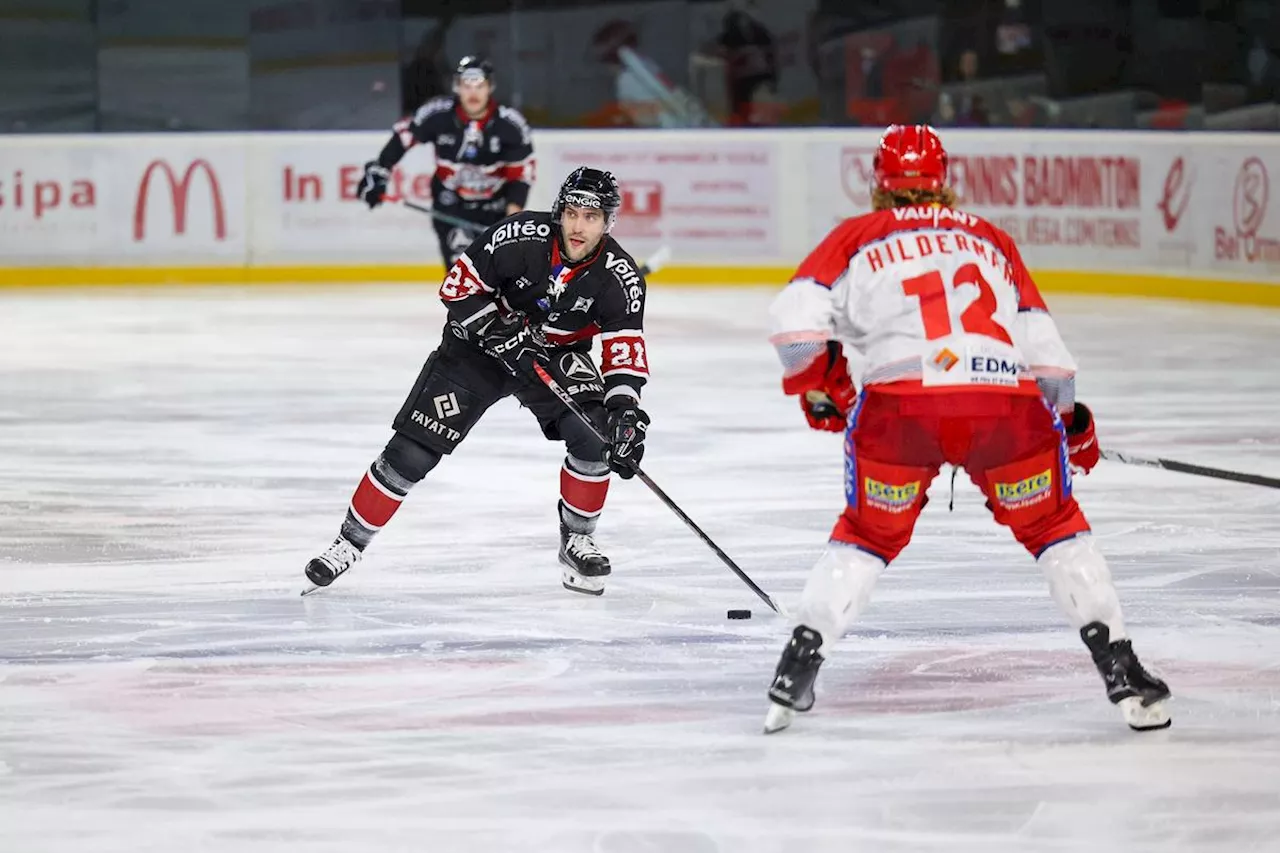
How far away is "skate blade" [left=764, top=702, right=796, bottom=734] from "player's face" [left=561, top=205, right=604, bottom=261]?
1.22 metres

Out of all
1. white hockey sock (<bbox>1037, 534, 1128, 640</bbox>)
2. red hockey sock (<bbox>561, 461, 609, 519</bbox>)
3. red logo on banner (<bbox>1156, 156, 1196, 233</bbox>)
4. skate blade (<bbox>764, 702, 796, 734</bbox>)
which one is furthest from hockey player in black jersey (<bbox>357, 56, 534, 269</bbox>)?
white hockey sock (<bbox>1037, 534, 1128, 640</bbox>)

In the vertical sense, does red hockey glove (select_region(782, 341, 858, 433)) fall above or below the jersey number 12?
below

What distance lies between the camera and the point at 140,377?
8.71m

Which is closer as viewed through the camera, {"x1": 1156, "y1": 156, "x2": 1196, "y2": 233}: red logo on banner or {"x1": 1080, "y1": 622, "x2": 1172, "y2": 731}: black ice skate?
{"x1": 1080, "y1": 622, "x2": 1172, "y2": 731}: black ice skate

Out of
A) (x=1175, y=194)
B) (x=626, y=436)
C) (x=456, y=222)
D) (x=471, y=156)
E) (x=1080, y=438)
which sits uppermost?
(x=1080, y=438)

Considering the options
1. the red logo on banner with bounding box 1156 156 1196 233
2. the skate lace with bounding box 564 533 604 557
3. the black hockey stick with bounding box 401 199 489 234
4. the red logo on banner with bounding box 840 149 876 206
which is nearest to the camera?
the skate lace with bounding box 564 533 604 557

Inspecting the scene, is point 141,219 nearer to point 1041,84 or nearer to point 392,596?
point 1041,84

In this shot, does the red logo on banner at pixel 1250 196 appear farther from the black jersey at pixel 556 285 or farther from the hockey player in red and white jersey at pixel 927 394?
the hockey player in red and white jersey at pixel 927 394

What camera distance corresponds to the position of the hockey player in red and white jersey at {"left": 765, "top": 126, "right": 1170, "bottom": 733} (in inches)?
137

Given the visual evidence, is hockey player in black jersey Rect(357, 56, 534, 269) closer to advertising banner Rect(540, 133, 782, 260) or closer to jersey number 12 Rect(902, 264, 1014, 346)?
advertising banner Rect(540, 133, 782, 260)

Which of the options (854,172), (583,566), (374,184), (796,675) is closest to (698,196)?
(854,172)

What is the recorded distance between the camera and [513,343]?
15.1 feet

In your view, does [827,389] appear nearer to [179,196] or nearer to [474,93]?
[474,93]

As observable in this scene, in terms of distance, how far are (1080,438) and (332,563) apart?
174 centimetres
